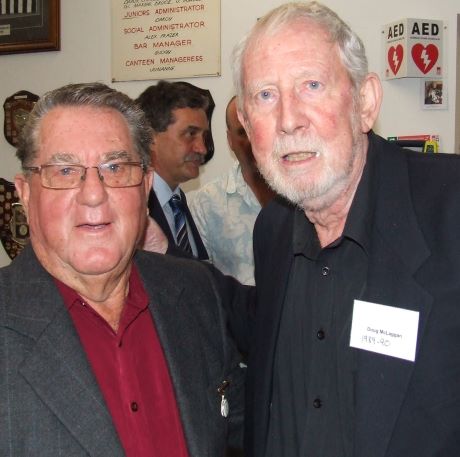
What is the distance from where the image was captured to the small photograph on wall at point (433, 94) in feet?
11.7

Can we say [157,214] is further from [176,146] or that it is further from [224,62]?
[224,62]

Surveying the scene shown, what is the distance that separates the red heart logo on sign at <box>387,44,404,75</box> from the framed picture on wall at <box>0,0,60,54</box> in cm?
248

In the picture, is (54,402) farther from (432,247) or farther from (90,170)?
(432,247)

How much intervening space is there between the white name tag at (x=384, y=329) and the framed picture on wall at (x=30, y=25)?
3842mm

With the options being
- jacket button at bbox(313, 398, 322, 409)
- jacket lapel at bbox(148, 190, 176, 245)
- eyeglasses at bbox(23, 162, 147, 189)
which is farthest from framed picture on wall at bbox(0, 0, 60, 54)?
jacket button at bbox(313, 398, 322, 409)

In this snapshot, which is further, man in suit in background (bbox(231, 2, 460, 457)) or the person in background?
the person in background

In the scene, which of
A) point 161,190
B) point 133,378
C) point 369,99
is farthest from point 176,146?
point 133,378

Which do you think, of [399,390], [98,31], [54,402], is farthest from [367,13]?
[54,402]

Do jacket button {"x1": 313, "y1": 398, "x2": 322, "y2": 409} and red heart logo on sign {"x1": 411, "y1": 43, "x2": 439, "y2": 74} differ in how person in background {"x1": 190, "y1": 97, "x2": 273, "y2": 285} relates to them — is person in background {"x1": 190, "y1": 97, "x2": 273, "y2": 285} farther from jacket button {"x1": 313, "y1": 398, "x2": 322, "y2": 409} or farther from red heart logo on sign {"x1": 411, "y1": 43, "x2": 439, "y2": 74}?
jacket button {"x1": 313, "y1": 398, "x2": 322, "y2": 409}

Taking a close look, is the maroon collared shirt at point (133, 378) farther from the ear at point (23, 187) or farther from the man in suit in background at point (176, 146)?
the man in suit in background at point (176, 146)

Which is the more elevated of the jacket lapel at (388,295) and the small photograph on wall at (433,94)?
the small photograph on wall at (433,94)

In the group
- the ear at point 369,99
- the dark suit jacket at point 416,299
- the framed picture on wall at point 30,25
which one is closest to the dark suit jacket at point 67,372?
the dark suit jacket at point 416,299

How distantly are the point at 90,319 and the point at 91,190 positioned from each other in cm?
33

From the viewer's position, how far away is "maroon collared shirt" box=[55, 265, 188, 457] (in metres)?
1.48
